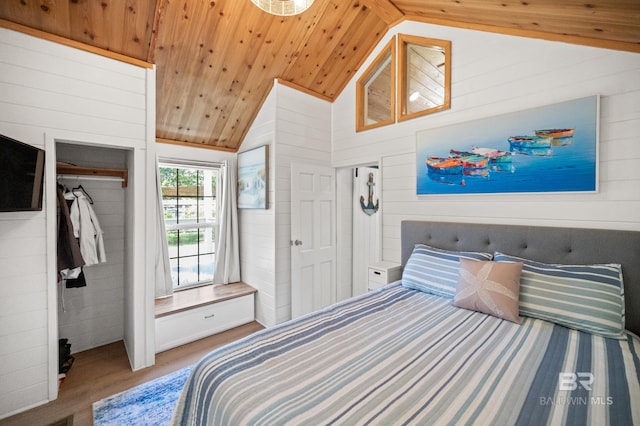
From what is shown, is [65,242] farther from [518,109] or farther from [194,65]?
[518,109]

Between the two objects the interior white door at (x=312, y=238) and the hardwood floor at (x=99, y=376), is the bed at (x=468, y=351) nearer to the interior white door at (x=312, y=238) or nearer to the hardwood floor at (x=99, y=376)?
the interior white door at (x=312, y=238)

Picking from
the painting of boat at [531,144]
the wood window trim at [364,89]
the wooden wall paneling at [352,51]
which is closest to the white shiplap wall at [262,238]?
the wooden wall paneling at [352,51]

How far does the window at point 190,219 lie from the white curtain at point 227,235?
0.15 meters

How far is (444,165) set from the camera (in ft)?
8.13

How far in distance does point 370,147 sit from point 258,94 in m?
1.38

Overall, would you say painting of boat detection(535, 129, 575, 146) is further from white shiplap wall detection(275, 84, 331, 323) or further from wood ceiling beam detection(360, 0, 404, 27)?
white shiplap wall detection(275, 84, 331, 323)

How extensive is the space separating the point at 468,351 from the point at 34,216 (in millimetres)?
2832

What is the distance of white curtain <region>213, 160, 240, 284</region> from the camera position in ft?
11.3

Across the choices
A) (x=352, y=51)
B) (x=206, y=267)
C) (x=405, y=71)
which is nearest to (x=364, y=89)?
(x=352, y=51)

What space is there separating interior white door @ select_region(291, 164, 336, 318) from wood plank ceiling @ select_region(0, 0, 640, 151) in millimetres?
1024

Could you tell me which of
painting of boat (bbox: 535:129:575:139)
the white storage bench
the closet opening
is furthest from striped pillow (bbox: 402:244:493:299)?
the closet opening

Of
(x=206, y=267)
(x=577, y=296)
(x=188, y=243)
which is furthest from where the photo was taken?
(x=206, y=267)

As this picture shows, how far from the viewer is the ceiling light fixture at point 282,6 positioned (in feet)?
5.44

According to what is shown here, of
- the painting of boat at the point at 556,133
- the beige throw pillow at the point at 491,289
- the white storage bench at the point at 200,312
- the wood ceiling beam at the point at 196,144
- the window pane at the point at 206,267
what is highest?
the wood ceiling beam at the point at 196,144
